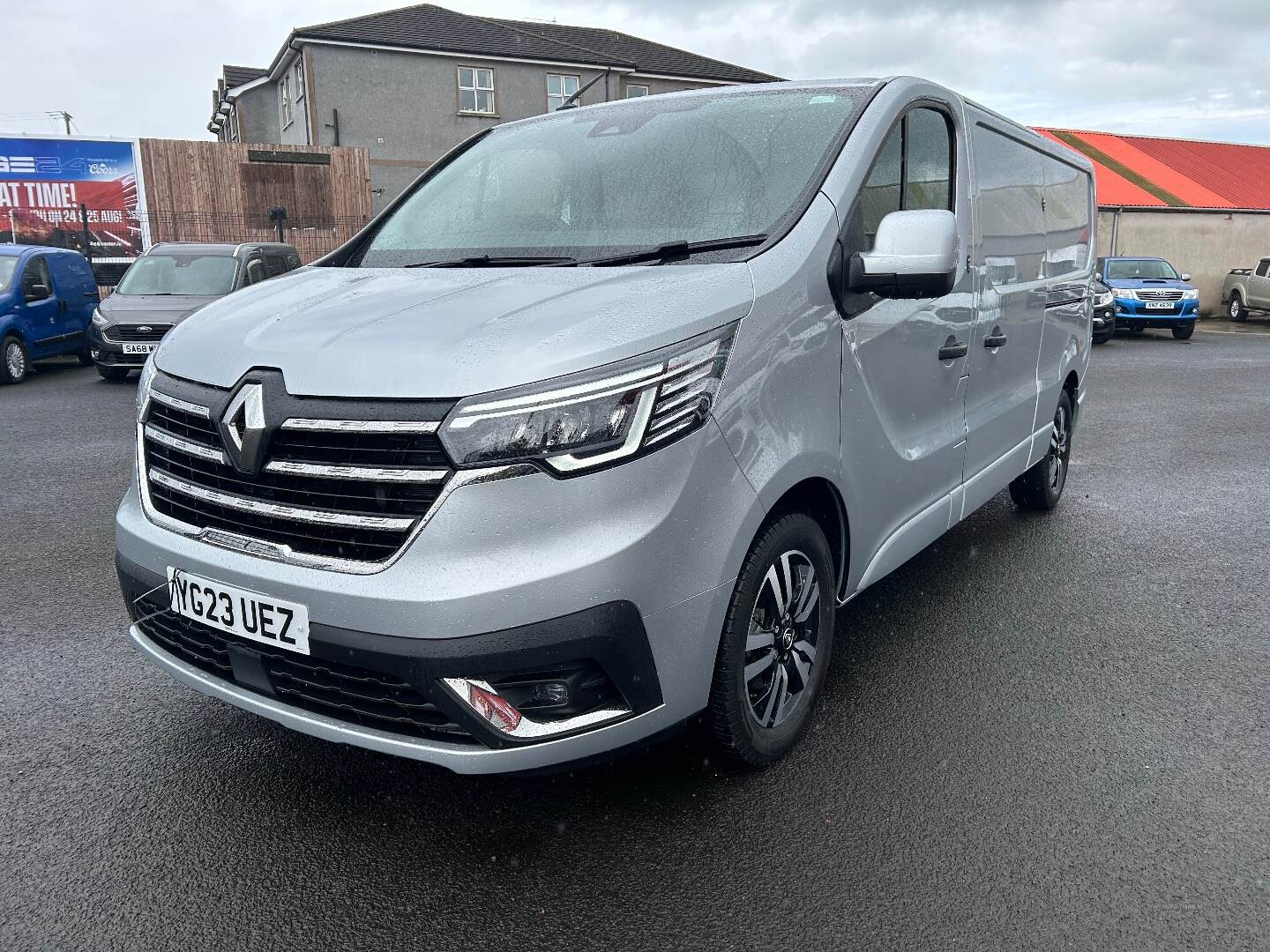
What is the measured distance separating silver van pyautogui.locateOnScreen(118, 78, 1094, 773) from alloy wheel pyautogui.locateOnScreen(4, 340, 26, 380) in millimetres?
11238

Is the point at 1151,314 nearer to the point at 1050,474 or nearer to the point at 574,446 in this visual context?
the point at 1050,474

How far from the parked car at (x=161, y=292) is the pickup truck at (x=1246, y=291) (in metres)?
25.2

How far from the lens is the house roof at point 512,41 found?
30328 millimetres

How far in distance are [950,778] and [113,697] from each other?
9.21ft

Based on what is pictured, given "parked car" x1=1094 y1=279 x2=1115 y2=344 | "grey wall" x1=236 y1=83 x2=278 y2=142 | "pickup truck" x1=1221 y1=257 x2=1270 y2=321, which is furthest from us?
"grey wall" x1=236 y1=83 x2=278 y2=142

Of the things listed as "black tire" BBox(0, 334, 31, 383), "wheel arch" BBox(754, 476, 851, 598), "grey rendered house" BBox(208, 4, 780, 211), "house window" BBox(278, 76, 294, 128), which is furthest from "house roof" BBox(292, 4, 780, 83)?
"wheel arch" BBox(754, 476, 851, 598)

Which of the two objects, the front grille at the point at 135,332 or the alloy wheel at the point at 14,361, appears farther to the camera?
the alloy wheel at the point at 14,361

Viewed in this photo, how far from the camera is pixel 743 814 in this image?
2730mm

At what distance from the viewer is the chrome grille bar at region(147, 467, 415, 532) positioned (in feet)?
7.32

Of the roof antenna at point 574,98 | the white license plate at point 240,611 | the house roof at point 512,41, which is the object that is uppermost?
the house roof at point 512,41

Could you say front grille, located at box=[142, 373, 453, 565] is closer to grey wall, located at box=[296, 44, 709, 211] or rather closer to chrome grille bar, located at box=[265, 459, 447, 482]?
chrome grille bar, located at box=[265, 459, 447, 482]

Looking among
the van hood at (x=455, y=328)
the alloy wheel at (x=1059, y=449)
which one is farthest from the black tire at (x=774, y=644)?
the alloy wheel at (x=1059, y=449)

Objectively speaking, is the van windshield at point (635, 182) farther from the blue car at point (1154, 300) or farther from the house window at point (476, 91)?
the house window at point (476, 91)

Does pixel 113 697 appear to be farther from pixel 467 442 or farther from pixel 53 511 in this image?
pixel 53 511
